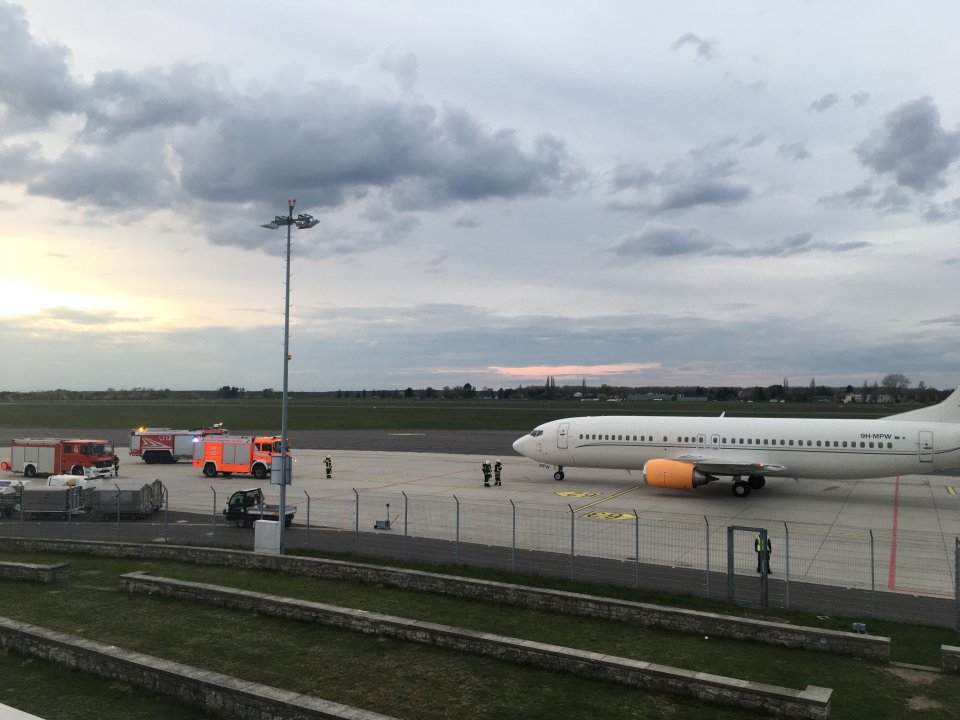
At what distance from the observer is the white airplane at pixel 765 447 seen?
106 ft

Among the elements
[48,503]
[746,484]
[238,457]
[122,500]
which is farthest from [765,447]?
[48,503]

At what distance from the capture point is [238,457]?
42.8 meters

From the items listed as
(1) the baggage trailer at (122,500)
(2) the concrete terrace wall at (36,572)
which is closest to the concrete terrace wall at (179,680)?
(2) the concrete terrace wall at (36,572)

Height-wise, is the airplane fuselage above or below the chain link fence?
above

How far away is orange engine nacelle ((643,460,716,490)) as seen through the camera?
3378 cm

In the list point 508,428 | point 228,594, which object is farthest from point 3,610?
point 508,428

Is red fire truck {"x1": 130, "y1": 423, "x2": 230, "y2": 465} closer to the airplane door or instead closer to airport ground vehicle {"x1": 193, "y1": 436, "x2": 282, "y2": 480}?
airport ground vehicle {"x1": 193, "y1": 436, "x2": 282, "y2": 480}

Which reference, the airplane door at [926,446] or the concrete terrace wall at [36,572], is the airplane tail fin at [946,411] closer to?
the airplane door at [926,446]

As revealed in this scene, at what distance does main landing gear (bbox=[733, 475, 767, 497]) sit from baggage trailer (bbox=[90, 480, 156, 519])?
1112 inches

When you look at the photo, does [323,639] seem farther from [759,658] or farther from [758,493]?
[758,493]

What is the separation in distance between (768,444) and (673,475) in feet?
17.6

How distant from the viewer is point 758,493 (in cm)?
3600

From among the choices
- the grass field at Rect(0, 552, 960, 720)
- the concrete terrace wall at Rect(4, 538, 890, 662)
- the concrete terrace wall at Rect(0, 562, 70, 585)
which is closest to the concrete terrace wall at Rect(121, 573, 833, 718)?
the grass field at Rect(0, 552, 960, 720)

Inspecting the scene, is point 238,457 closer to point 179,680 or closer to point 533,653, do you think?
point 179,680
